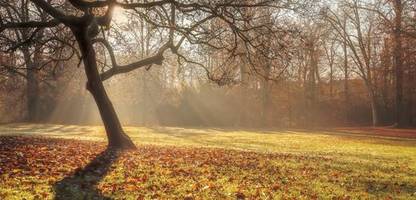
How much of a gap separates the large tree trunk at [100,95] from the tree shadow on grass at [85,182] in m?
4.40

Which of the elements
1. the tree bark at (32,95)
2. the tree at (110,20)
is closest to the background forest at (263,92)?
the tree bark at (32,95)

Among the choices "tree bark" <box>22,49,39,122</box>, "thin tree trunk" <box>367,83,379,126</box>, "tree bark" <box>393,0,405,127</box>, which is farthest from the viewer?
"thin tree trunk" <box>367,83,379,126</box>

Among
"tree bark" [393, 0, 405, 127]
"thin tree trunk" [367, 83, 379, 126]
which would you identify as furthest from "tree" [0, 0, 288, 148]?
"thin tree trunk" [367, 83, 379, 126]

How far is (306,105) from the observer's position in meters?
64.6

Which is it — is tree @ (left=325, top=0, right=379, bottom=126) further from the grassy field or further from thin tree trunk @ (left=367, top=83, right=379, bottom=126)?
the grassy field

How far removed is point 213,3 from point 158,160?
6.34 metres

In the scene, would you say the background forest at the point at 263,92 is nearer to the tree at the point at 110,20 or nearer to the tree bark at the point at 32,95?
the tree bark at the point at 32,95

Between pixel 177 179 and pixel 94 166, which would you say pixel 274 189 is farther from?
pixel 94 166

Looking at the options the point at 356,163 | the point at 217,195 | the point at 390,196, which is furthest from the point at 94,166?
the point at 356,163

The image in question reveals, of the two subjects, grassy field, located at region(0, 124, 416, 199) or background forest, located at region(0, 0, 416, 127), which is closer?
grassy field, located at region(0, 124, 416, 199)

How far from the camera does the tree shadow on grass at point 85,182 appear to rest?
9891mm

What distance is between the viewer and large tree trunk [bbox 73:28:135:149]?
18.8 metres

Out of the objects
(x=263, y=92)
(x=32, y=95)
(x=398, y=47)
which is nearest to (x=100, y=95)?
(x=398, y=47)

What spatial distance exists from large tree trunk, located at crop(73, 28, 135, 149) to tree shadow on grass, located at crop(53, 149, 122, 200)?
4.40 metres
